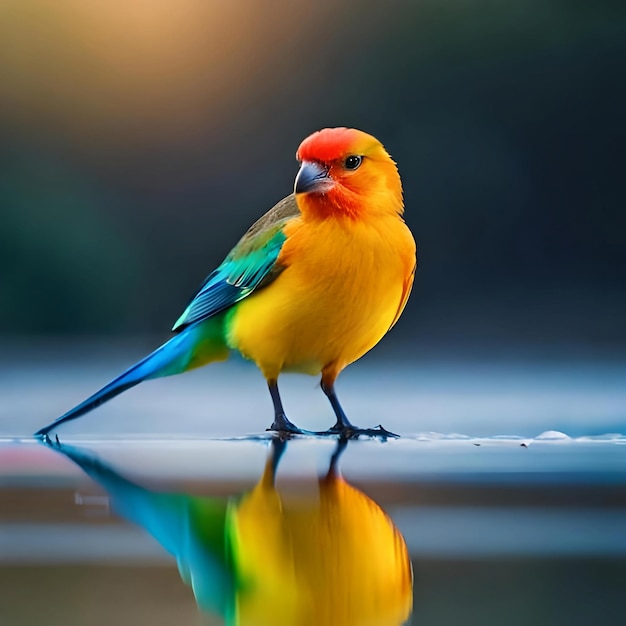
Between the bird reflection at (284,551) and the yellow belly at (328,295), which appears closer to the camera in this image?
the bird reflection at (284,551)

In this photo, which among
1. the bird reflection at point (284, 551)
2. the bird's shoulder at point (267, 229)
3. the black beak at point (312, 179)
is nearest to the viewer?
the bird reflection at point (284, 551)

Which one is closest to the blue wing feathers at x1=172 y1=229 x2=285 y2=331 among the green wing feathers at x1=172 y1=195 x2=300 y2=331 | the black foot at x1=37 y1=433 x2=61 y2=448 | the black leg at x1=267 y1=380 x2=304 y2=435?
the green wing feathers at x1=172 y1=195 x2=300 y2=331

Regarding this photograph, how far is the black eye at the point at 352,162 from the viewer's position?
1.72 meters

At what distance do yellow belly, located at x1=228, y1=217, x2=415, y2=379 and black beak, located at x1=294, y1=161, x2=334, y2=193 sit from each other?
0.22 ft

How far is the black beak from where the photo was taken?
5.48 feet

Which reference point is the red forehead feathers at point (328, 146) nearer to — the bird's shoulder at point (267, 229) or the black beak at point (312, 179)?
the black beak at point (312, 179)

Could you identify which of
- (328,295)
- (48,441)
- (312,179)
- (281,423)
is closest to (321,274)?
(328,295)

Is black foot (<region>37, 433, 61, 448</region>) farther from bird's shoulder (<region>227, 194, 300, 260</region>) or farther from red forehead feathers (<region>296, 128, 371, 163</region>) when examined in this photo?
red forehead feathers (<region>296, 128, 371, 163</region>)

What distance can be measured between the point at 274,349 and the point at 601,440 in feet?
2.14

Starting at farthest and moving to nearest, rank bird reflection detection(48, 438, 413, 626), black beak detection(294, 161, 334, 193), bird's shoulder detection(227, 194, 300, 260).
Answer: bird's shoulder detection(227, 194, 300, 260) → black beak detection(294, 161, 334, 193) → bird reflection detection(48, 438, 413, 626)

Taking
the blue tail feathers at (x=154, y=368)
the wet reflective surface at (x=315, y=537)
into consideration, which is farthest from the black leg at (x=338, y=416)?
the blue tail feathers at (x=154, y=368)

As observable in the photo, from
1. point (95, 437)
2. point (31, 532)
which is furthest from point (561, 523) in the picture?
point (95, 437)

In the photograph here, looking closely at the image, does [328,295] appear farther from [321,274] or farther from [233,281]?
[233,281]

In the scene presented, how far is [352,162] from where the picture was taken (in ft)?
5.67
